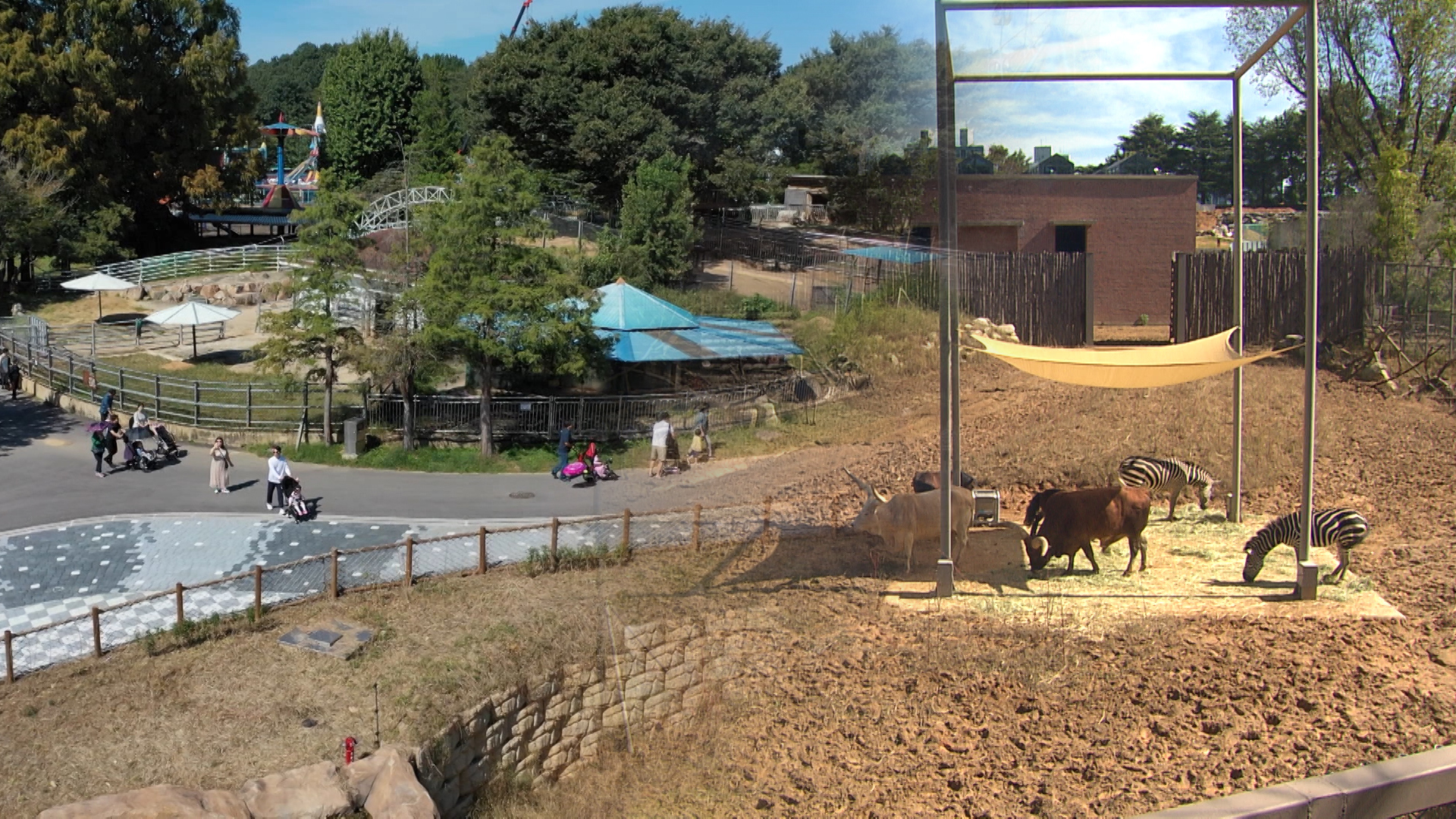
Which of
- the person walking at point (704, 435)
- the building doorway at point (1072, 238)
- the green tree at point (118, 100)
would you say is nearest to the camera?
the person walking at point (704, 435)

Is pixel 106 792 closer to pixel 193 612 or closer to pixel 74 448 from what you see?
pixel 193 612

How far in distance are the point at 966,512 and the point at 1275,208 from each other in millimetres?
29191

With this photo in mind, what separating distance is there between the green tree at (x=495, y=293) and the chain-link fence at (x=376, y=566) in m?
4.13

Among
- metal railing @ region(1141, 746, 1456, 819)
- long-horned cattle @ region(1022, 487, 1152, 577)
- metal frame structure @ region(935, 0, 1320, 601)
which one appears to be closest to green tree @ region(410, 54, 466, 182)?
metal frame structure @ region(935, 0, 1320, 601)

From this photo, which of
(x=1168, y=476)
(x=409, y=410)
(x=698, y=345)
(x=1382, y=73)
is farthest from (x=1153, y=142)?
(x=409, y=410)

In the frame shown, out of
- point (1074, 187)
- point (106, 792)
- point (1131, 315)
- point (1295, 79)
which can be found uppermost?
point (1295, 79)

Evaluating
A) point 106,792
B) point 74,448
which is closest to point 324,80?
point 74,448

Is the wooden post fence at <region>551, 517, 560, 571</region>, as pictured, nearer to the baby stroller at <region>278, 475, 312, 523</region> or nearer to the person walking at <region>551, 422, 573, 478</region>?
the person walking at <region>551, 422, 573, 478</region>

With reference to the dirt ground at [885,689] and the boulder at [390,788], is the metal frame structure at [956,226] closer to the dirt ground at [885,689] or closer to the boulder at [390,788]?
the dirt ground at [885,689]

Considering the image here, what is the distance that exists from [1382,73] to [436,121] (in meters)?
26.9

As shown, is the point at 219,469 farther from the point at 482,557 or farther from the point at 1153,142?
the point at 1153,142

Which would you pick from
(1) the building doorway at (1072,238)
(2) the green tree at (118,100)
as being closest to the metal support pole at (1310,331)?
(1) the building doorway at (1072,238)

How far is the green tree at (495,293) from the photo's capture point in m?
16.1

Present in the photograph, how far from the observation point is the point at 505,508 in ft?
46.4
